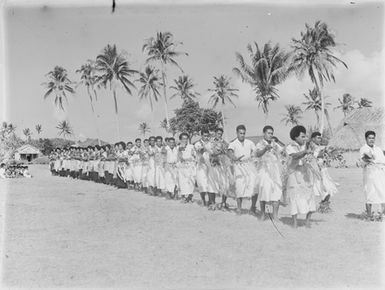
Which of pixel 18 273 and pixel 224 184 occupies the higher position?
pixel 224 184

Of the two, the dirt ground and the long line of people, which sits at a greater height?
the long line of people

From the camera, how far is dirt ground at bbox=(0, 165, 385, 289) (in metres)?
5.15

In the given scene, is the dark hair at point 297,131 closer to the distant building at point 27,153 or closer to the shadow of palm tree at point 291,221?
the shadow of palm tree at point 291,221

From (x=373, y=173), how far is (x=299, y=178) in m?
1.67

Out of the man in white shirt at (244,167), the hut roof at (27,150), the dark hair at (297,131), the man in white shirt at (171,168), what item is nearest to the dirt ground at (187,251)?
the man in white shirt at (244,167)

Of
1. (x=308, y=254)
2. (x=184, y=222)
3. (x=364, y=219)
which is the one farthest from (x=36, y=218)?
(x=364, y=219)

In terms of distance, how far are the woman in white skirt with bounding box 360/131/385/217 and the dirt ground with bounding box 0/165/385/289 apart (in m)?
0.53

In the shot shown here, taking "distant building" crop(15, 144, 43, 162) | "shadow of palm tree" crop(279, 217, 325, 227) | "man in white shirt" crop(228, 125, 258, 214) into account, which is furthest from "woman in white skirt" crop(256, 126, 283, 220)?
"distant building" crop(15, 144, 43, 162)

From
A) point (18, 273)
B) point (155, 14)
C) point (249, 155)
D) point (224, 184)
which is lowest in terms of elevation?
point (18, 273)

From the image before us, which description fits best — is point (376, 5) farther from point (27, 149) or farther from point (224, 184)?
point (27, 149)

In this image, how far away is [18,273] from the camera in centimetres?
554

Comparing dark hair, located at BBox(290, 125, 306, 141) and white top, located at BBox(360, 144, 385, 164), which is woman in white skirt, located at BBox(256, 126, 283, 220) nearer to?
dark hair, located at BBox(290, 125, 306, 141)

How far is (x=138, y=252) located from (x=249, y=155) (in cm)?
368

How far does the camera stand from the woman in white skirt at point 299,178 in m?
7.48
